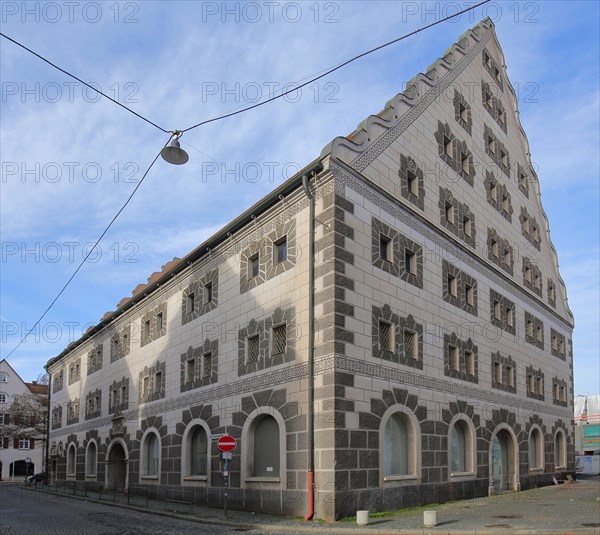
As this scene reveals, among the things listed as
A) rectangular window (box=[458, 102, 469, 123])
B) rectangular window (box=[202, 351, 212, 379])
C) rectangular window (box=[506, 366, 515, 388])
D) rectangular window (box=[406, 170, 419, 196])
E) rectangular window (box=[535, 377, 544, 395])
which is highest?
rectangular window (box=[458, 102, 469, 123])

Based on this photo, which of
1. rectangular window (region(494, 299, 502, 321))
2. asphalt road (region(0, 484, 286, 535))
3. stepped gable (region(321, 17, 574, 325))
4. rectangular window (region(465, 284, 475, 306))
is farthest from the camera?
rectangular window (region(494, 299, 502, 321))

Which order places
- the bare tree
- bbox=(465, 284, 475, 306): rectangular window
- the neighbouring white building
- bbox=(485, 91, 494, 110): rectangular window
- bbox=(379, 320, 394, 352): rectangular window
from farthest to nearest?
the neighbouring white building < the bare tree < bbox=(485, 91, 494, 110): rectangular window < bbox=(465, 284, 475, 306): rectangular window < bbox=(379, 320, 394, 352): rectangular window

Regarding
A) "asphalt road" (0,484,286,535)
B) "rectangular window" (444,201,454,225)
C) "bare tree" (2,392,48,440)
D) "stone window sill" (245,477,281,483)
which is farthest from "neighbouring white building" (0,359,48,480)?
"rectangular window" (444,201,454,225)

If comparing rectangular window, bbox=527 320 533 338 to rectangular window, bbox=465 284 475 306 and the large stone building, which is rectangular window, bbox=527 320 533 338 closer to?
the large stone building

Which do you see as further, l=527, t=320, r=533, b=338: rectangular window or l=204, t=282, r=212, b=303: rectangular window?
l=527, t=320, r=533, b=338: rectangular window

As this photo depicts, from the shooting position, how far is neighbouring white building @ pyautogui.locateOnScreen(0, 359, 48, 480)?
283 ft

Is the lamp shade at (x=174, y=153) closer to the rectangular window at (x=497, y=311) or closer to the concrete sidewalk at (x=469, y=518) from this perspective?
the concrete sidewalk at (x=469, y=518)

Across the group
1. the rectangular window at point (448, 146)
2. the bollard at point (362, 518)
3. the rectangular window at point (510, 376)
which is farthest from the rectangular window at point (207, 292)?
the rectangular window at point (510, 376)

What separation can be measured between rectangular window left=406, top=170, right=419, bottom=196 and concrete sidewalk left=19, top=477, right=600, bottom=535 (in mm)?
11963

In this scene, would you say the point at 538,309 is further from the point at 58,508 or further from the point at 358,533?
the point at 58,508

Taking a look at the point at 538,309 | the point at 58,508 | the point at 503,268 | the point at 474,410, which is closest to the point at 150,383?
the point at 58,508

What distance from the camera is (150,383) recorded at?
34688 mm

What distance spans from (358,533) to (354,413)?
431 cm

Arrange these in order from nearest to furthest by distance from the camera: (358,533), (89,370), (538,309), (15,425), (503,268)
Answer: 1. (358,533)
2. (503,268)
3. (538,309)
4. (89,370)
5. (15,425)
